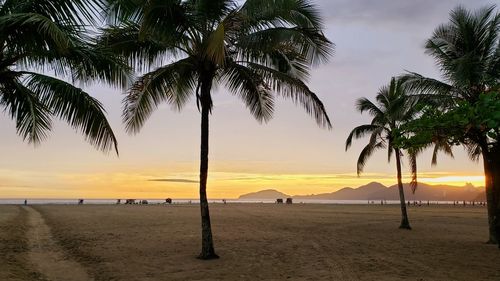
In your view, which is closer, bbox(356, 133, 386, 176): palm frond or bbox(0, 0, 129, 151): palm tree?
bbox(0, 0, 129, 151): palm tree

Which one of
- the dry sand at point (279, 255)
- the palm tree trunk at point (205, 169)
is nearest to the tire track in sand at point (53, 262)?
the dry sand at point (279, 255)

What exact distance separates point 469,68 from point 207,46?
9.40 meters

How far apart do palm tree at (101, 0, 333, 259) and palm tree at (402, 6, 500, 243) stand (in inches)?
240

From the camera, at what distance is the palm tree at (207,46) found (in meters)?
10.7

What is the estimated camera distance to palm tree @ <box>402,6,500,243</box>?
15031 mm

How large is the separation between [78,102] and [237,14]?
13.9ft

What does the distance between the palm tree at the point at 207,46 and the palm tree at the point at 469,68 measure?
6.10 meters

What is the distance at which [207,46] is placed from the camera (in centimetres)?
1049

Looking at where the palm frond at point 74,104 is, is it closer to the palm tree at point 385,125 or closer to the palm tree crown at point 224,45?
the palm tree crown at point 224,45

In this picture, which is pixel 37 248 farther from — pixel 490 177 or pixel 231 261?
pixel 490 177

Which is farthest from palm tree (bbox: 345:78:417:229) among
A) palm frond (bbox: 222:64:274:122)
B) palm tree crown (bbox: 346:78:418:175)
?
palm frond (bbox: 222:64:274:122)

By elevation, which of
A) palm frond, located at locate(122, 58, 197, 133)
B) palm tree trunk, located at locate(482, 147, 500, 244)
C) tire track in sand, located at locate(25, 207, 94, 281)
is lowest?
tire track in sand, located at locate(25, 207, 94, 281)

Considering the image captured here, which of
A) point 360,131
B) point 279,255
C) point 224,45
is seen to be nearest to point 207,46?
point 224,45

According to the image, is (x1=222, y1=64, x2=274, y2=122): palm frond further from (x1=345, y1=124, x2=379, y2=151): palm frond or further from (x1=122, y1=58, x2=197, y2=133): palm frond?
(x1=345, y1=124, x2=379, y2=151): palm frond
